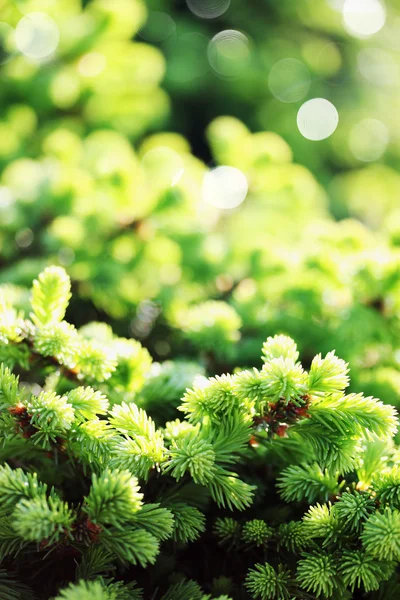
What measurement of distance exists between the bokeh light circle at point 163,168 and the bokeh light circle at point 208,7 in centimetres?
180

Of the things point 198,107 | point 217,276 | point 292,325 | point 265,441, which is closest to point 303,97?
point 198,107

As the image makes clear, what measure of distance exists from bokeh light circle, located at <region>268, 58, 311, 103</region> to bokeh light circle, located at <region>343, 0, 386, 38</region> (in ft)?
1.22

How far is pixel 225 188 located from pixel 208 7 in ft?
6.62

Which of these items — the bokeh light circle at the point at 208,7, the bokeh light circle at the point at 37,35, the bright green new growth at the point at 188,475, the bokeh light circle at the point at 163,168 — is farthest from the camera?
the bokeh light circle at the point at 208,7

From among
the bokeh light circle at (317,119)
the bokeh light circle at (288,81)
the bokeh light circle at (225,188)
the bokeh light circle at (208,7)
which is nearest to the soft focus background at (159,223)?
the bokeh light circle at (225,188)

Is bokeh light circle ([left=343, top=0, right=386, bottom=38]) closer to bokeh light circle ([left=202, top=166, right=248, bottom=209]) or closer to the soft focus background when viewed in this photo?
the soft focus background

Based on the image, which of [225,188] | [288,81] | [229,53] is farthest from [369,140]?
[225,188]

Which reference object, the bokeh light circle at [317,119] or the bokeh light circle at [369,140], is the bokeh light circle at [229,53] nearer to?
the bokeh light circle at [317,119]

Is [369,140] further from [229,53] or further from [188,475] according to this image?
[188,475]

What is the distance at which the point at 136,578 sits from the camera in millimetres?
679

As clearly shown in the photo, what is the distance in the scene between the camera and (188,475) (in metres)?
0.67

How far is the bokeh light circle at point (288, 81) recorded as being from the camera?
2490 millimetres

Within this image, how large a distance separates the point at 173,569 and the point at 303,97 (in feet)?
7.95

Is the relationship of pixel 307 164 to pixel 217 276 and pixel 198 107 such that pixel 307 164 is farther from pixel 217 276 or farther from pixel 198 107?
pixel 217 276
